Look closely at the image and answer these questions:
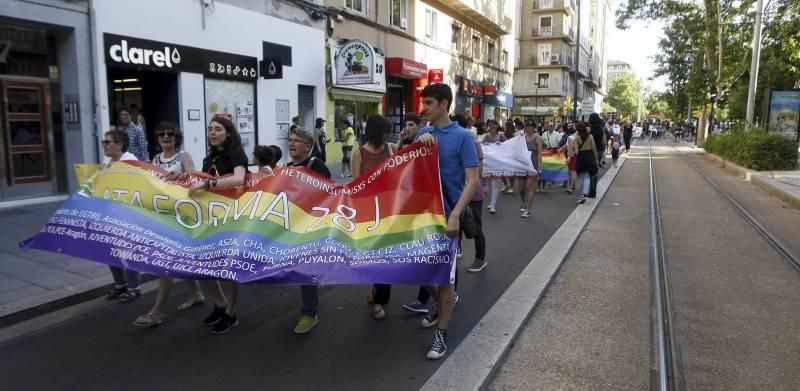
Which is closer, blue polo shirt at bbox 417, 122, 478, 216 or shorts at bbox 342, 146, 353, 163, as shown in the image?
blue polo shirt at bbox 417, 122, 478, 216

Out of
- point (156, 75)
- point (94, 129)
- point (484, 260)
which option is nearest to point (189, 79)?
point (156, 75)

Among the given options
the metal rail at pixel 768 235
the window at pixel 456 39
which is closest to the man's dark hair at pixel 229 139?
the metal rail at pixel 768 235

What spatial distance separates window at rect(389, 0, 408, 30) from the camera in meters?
22.1

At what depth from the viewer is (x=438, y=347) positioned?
3.92 metres

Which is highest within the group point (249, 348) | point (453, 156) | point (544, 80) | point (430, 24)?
point (544, 80)

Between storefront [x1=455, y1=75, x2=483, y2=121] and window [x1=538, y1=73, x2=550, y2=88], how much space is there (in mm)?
25749

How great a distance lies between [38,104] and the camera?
409 inches

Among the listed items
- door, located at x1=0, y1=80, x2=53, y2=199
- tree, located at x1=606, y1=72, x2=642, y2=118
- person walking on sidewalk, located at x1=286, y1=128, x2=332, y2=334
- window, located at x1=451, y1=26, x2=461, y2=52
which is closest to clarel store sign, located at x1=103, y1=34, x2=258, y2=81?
door, located at x1=0, y1=80, x2=53, y2=199

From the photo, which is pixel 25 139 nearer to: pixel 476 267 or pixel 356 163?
pixel 356 163

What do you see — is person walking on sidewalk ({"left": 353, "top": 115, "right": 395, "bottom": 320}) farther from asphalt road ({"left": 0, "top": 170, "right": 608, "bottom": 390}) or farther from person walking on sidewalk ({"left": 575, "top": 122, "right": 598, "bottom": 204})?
person walking on sidewalk ({"left": 575, "top": 122, "right": 598, "bottom": 204})

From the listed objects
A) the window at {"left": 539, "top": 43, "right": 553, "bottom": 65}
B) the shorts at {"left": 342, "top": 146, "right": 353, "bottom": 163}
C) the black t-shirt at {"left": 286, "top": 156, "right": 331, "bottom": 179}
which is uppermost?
the window at {"left": 539, "top": 43, "right": 553, "bottom": 65}

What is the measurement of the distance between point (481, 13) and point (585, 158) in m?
20.4

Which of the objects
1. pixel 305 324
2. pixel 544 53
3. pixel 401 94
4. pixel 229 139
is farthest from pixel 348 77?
pixel 544 53

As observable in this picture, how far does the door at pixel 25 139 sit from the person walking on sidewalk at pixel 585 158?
10805mm
